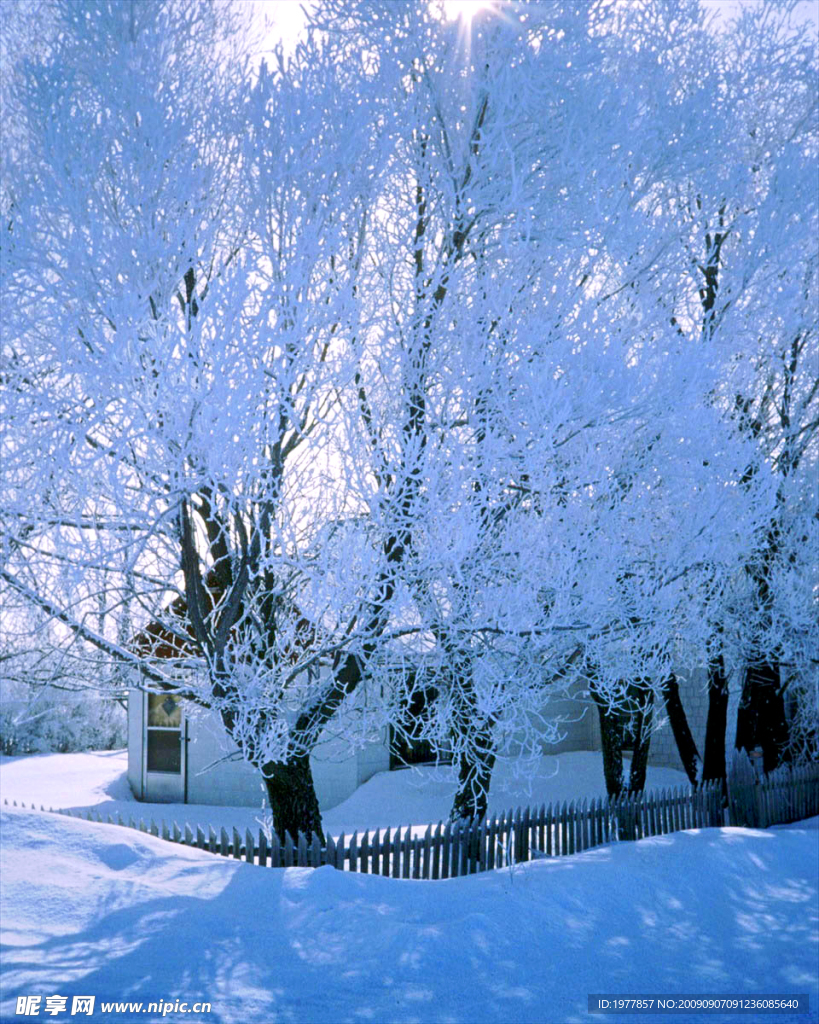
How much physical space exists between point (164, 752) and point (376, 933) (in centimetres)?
1269

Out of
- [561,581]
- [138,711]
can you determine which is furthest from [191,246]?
[138,711]

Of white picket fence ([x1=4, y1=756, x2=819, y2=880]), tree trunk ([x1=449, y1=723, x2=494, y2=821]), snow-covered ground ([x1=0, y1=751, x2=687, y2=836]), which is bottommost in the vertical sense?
snow-covered ground ([x1=0, y1=751, x2=687, y2=836])

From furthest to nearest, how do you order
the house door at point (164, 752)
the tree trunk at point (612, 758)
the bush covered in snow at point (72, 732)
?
the bush covered in snow at point (72, 732), the house door at point (164, 752), the tree trunk at point (612, 758)

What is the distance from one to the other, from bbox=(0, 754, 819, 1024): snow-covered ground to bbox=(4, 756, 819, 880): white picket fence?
0.76 m

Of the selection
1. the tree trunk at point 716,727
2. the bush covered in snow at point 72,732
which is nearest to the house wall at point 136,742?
the bush covered in snow at point 72,732

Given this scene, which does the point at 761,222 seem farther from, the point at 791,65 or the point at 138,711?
the point at 138,711

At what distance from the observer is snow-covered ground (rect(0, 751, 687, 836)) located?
49.6 feet

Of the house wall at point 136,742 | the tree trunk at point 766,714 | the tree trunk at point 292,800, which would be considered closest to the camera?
the tree trunk at point 292,800

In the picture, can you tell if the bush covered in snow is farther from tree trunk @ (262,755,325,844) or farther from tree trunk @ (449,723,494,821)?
tree trunk @ (262,755,325,844)

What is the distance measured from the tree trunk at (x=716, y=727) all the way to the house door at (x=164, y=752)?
9134 mm

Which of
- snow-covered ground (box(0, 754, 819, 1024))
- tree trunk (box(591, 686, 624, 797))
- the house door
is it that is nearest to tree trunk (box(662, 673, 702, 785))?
tree trunk (box(591, 686, 624, 797))

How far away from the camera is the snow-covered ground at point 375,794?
15117 mm

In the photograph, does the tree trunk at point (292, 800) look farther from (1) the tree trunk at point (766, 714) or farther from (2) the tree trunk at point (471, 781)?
(1) the tree trunk at point (766, 714)

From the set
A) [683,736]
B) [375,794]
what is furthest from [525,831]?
[683,736]
